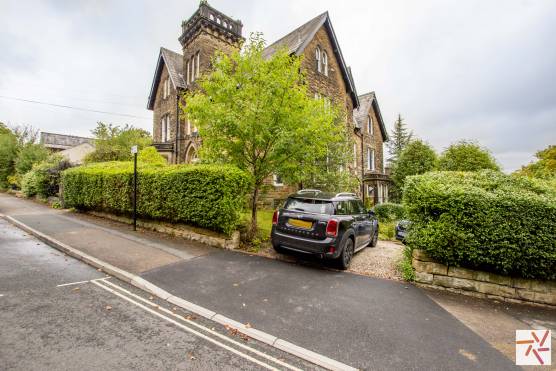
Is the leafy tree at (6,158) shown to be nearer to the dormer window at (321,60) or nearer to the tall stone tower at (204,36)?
the tall stone tower at (204,36)

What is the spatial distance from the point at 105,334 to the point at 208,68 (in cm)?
1878

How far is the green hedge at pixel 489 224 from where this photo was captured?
15.8 feet

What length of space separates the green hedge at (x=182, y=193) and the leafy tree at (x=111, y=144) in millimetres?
9485

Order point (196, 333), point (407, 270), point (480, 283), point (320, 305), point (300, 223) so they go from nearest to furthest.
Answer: point (196, 333), point (320, 305), point (480, 283), point (407, 270), point (300, 223)

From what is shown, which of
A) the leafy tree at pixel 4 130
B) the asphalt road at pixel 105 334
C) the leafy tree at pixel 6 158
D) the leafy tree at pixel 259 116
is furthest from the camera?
the leafy tree at pixel 4 130

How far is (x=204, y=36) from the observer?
19.6 meters

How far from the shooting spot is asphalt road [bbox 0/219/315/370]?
2.94 meters

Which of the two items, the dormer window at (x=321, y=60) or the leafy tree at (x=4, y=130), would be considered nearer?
the dormer window at (x=321, y=60)

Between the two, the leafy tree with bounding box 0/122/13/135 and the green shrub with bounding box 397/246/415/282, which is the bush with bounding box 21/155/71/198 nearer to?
the green shrub with bounding box 397/246/415/282

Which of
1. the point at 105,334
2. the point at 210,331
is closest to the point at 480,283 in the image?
the point at 210,331

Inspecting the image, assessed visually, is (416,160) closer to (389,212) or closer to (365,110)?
(389,212)

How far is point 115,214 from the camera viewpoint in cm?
1190

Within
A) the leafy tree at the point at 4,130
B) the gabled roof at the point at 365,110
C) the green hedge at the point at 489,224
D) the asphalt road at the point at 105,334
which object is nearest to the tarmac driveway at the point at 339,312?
the asphalt road at the point at 105,334

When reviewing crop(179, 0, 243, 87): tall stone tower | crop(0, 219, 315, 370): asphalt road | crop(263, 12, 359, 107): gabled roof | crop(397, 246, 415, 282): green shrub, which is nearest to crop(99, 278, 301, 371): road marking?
crop(0, 219, 315, 370): asphalt road
